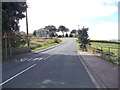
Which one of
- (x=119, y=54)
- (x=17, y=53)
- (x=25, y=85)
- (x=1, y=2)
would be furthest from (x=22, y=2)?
(x=25, y=85)

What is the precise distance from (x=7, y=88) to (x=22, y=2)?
1791 cm

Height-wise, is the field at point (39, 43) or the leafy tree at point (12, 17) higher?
the leafy tree at point (12, 17)

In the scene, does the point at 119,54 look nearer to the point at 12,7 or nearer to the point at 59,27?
the point at 12,7

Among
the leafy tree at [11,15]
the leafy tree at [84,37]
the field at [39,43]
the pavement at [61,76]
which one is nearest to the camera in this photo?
the pavement at [61,76]

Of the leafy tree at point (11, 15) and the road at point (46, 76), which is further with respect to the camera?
the leafy tree at point (11, 15)

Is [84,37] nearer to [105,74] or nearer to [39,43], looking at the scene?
[39,43]

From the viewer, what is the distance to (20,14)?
79.8ft

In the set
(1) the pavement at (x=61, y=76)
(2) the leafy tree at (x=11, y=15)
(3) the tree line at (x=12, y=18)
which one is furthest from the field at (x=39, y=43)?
(1) the pavement at (x=61, y=76)

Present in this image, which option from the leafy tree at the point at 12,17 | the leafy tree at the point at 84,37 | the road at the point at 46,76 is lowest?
the road at the point at 46,76

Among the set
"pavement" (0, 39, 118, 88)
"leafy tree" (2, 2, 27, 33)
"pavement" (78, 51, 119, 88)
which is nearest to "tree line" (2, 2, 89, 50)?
"leafy tree" (2, 2, 27, 33)

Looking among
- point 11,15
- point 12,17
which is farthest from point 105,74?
point 12,17

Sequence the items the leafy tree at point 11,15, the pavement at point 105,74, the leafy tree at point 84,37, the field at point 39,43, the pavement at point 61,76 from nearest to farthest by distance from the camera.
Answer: the pavement at point 105,74 → the pavement at point 61,76 → the leafy tree at point 11,15 → the leafy tree at point 84,37 → the field at point 39,43

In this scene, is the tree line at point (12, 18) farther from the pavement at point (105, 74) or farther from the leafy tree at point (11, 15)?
the pavement at point (105, 74)

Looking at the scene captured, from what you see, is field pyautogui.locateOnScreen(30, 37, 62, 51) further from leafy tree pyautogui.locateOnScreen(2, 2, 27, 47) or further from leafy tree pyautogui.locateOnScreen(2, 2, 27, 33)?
leafy tree pyautogui.locateOnScreen(2, 2, 27, 33)
